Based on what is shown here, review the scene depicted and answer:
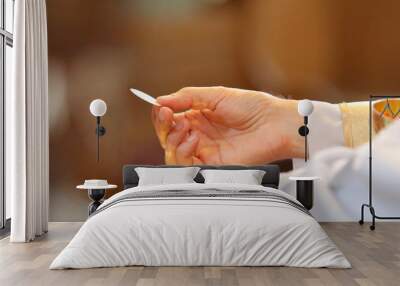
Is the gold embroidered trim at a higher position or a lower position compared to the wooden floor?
higher

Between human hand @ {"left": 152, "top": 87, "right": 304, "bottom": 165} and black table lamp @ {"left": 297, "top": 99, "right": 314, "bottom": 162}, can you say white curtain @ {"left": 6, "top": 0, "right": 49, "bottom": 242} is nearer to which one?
human hand @ {"left": 152, "top": 87, "right": 304, "bottom": 165}

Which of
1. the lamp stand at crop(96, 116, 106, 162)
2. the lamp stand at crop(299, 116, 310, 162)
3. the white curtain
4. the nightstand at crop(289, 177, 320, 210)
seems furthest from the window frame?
the lamp stand at crop(299, 116, 310, 162)

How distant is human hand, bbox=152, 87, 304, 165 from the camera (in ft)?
25.2

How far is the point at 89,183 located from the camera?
7.11 meters

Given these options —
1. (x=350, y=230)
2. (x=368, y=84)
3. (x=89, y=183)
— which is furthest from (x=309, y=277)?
(x=368, y=84)

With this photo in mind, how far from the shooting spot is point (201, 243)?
4.75m

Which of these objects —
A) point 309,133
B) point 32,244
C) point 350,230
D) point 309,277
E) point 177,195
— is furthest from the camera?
point 309,133

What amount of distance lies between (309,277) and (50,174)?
448cm

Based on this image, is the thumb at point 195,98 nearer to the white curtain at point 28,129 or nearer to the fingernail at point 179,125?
the fingernail at point 179,125

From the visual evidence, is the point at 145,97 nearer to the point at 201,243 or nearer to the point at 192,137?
the point at 192,137

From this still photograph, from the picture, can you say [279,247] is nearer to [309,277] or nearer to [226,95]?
[309,277]

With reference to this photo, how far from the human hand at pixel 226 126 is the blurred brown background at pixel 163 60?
0.16m

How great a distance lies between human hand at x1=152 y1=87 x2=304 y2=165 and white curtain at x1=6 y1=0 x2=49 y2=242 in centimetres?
164

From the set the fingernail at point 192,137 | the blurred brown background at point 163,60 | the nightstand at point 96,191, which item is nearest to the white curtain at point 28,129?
the nightstand at point 96,191
